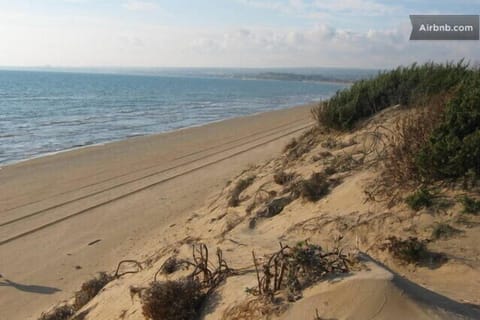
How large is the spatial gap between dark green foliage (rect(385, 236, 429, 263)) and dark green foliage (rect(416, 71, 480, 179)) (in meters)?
1.10

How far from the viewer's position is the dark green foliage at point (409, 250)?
4.68 metres

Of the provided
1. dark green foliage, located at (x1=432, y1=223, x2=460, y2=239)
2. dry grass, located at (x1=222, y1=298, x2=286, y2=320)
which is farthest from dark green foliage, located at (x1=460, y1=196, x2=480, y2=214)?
dry grass, located at (x1=222, y1=298, x2=286, y2=320)

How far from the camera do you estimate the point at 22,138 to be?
75.6 ft

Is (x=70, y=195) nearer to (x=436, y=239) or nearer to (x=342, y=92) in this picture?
(x=342, y=92)

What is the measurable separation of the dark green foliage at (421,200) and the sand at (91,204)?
14.2 ft

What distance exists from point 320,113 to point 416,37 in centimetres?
419

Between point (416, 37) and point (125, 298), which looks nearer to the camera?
point (125, 298)

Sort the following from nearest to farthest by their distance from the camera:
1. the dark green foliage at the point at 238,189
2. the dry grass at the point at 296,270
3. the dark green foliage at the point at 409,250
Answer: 1. the dry grass at the point at 296,270
2. the dark green foliage at the point at 409,250
3. the dark green foliage at the point at 238,189

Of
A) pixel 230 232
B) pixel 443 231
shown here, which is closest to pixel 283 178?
pixel 230 232

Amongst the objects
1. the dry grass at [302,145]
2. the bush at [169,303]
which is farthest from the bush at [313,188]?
the bush at [169,303]

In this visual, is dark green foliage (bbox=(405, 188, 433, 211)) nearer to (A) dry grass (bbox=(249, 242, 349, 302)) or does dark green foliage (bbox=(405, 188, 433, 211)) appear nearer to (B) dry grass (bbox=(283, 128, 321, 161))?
(A) dry grass (bbox=(249, 242, 349, 302))

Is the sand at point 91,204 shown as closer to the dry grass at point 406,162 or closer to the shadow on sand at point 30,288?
the shadow on sand at point 30,288

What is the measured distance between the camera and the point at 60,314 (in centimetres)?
531

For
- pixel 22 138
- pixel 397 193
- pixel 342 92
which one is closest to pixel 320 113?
pixel 342 92
